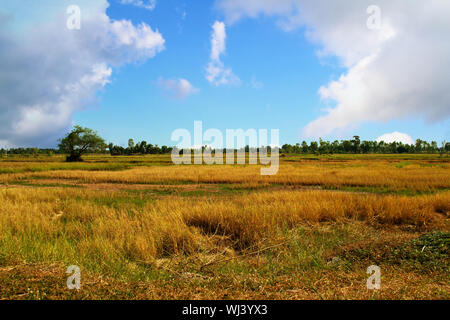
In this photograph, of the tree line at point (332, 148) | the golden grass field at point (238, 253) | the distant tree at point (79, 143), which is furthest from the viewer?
the tree line at point (332, 148)

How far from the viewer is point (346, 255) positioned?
5.32 metres

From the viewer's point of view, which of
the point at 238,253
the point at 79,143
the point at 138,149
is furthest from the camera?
the point at 138,149

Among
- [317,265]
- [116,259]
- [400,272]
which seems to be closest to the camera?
[400,272]

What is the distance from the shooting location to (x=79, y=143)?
240 feet

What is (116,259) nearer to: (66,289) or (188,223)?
(66,289)

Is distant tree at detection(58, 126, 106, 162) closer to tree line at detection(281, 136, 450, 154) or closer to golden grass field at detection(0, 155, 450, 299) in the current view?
golden grass field at detection(0, 155, 450, 299)

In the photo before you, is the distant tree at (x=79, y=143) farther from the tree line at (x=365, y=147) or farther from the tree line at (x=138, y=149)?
the tree line at (x=365, y=147)

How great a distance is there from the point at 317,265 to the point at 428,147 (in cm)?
19208

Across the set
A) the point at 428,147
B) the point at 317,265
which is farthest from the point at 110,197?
the point at 428,147

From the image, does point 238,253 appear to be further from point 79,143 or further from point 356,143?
point 356,143

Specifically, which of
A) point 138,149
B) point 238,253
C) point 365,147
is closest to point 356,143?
point 365,147

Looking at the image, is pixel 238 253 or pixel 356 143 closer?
pixel 238 253

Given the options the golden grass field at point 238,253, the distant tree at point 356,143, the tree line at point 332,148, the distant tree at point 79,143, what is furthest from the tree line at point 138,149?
the golden grass field at point 238,253

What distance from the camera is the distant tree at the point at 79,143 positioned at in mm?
71250
